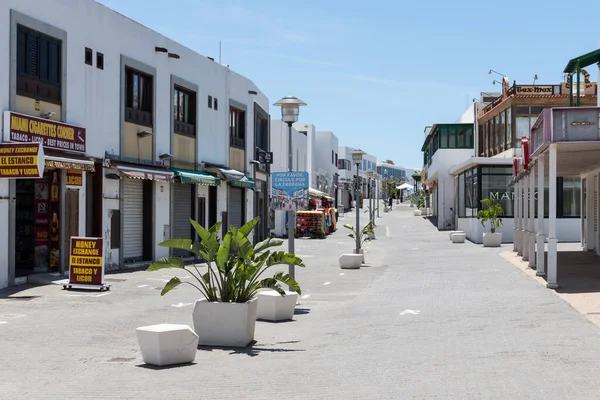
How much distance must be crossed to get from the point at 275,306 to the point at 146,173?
11.4 m

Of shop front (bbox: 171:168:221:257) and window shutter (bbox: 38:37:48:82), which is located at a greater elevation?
window shutter (bbox: 38:37:48:82)

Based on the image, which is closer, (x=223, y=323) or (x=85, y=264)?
(x=223, y=323)

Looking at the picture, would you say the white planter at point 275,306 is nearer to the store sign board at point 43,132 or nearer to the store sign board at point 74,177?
the store sign board at point 43,132

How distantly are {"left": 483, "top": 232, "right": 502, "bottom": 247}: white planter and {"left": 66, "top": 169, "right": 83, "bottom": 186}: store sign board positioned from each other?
1961cm

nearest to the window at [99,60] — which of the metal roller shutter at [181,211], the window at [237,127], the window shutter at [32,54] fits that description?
the window shutter at [32,54]

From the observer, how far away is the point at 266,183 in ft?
138

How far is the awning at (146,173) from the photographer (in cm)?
2255

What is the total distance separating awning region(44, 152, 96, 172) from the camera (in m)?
18.1

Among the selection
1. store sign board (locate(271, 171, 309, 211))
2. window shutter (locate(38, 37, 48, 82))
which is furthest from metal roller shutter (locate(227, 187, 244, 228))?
store sign board (locate(271, 171, 309, 211))

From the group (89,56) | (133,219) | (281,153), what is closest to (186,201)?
(133,219)

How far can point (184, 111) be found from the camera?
1125 inches

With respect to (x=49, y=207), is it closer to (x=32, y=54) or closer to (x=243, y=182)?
(x=32, y=54)

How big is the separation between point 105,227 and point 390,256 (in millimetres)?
12280

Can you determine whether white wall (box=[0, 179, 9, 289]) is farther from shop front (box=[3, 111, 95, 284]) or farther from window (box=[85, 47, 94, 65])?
window (box=[85, 47, 94, 65])
